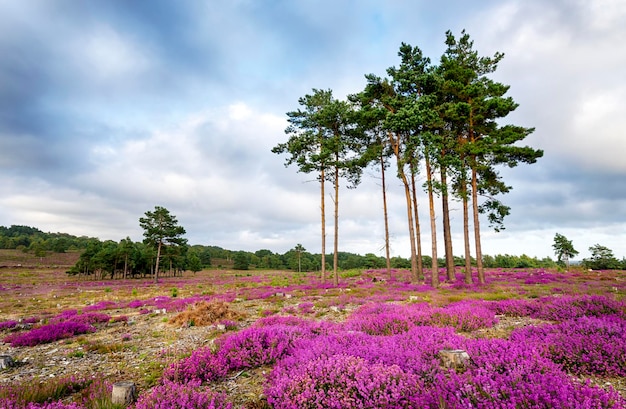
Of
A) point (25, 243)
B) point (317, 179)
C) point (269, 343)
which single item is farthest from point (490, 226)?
point (25, 243)

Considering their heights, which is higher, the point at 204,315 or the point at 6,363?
the point at 204,315

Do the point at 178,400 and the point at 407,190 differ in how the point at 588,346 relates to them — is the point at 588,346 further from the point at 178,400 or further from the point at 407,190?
the point at 407,190

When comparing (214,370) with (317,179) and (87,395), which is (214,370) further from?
(317,179)

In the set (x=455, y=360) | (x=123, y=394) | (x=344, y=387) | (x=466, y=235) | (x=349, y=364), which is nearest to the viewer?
(x=344, y=387)

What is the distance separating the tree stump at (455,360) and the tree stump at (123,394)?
518 centimetres

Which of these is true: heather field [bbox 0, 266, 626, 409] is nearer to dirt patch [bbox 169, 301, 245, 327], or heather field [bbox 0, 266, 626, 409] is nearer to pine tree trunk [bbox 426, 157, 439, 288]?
dirt patch [bbox 169, 301, 245, 327]

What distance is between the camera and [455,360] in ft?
16.0

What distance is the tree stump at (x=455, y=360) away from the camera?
483 centimetres

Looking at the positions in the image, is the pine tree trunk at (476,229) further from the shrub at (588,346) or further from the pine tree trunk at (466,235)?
the shrub at (588,346)

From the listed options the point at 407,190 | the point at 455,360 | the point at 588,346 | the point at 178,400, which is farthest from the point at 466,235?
the point at 178,400

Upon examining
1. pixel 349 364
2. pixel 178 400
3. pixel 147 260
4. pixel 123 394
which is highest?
pixel 349 364

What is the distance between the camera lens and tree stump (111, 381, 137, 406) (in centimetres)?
436

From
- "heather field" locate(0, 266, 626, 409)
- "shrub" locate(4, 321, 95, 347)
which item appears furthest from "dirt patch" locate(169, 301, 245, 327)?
"shrub" locate(4, 321, 95, 347)

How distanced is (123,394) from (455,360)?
545cm
